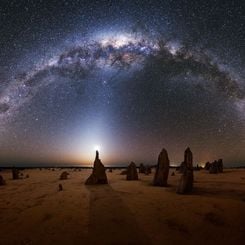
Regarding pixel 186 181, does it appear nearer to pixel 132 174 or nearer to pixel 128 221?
pixel 128 221

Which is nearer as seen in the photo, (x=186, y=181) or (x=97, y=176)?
(x=186, y=181)

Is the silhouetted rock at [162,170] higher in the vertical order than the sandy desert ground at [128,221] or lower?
higher

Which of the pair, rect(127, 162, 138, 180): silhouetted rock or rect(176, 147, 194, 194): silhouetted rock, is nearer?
rect(176, 147, 194, 194): silhouetted rock

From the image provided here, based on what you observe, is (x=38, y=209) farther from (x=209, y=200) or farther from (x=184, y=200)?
(x=209, y=200)

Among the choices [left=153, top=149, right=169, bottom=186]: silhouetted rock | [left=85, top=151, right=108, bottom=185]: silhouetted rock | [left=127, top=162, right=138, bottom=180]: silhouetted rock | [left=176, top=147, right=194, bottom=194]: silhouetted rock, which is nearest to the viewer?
[left=176, top=147, right=194, bottom=194]: silhouetted rock

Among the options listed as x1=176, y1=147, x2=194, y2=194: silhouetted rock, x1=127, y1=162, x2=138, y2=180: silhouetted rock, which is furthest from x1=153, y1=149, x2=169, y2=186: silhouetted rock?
x1=127, y1=162, x2=138, y2=180: silhouetted rock

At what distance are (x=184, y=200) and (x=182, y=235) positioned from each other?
4.39 m

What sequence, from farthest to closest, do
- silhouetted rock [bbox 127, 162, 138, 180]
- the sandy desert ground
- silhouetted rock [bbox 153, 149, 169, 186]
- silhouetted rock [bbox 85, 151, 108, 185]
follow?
silhouetted rock [bbox 127, 162, 138, 180], silhouetted rock [bbox 85, 151, 108, 185], silhouetted rock [bbox 153, 149, 169, 186], the sandy desert ground

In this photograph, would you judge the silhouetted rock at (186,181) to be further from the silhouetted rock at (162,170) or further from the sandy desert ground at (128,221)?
the silhouetted rock at (162,170)

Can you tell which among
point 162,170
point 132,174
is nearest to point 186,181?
point 162,170

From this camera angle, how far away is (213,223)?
978 cm

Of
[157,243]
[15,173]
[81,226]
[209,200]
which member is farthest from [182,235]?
[15,173]

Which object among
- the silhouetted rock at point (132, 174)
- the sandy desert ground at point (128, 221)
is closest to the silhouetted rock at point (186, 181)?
the sandy desert ground at point (128, 221)

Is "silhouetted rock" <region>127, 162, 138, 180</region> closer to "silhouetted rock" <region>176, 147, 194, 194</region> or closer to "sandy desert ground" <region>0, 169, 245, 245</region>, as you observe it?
"silhouetted rock" <region>176, 147, 194, 194</region>
